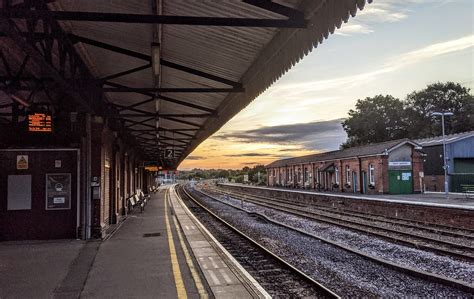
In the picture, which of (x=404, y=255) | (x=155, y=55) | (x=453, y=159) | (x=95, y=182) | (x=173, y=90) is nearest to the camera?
(x=155, y=55)

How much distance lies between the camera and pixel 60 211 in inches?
464

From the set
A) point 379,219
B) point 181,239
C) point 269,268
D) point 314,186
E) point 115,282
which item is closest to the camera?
point 115,282

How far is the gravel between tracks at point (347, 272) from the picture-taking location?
7.87 meters

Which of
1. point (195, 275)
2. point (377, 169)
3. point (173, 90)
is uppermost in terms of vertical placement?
point (173, 90)

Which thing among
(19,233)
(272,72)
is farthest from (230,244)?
(272,72)

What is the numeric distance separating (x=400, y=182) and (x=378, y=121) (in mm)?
33926

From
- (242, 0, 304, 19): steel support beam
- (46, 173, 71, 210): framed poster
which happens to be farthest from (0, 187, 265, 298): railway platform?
(242, 0, 304, 19): steel support beam

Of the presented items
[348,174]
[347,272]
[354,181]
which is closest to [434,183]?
[354,181]

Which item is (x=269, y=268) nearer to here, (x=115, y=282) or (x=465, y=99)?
(x=115, y=282)

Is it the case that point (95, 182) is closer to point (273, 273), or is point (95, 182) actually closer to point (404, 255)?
point (273, 273)

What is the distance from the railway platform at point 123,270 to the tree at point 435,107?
191 ft

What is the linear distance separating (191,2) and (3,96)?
27.8 ft

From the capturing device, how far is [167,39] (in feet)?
27.0

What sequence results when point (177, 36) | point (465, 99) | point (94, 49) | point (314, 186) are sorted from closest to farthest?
point (177, 36), point (94, 49), point (314, 186), point (465, 99)
